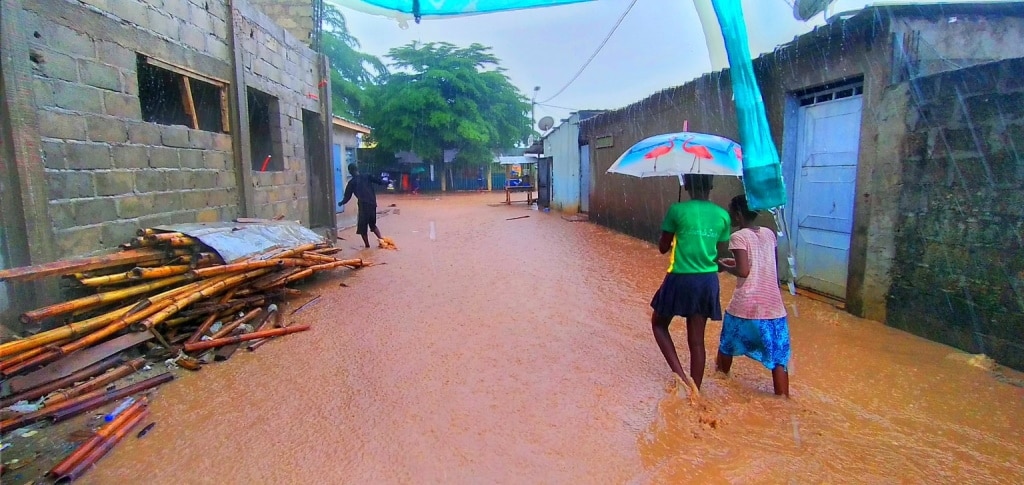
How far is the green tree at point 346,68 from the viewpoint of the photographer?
105ft

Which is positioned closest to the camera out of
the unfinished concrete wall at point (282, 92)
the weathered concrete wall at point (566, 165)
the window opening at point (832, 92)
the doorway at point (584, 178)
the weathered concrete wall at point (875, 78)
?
the weathered concrete wall at point (875, 78)

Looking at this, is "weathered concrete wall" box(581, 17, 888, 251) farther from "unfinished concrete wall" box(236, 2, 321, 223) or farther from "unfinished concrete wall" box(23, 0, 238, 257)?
"unfinished concrete wall" box(23, 0, 238, 257)

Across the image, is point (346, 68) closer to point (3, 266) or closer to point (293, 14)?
point (293, 14)

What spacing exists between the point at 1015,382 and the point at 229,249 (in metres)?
6.61

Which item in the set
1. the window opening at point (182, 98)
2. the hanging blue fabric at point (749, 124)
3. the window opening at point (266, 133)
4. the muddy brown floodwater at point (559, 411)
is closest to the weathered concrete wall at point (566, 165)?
the window opening at point (266, 133)

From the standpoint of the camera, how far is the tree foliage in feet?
101

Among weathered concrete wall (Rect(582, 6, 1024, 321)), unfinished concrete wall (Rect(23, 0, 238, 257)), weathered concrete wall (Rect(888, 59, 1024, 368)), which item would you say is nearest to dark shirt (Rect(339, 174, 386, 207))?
unfinished concrete wall (Rect(23, 0, 238, 257))

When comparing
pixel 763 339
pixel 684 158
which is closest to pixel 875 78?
pixel 684 158

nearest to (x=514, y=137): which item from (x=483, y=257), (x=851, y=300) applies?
(x=483, y=257)

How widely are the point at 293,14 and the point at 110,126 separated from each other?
6.31 meters

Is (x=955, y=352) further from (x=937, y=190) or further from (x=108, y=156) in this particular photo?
(x=108, y=156)

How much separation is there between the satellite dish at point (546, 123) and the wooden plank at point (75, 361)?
18.8 m

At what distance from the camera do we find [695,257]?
335 cm

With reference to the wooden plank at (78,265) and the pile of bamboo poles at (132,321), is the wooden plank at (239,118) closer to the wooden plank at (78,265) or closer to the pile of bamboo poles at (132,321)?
the pile of bamboo poles at (132,321)
